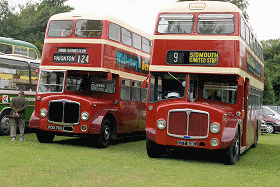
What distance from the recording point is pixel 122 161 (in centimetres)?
1113

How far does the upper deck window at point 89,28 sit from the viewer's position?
47.6 feet

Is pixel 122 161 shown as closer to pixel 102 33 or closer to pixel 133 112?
pixel 102 33

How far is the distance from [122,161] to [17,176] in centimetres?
334

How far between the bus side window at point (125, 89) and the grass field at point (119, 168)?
277 centimetres

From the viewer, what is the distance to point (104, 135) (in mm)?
14406

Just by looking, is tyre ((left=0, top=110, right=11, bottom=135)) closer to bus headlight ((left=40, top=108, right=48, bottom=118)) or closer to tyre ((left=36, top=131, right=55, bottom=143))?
tyre ((left=36, top=131, right=55, bottom=143))

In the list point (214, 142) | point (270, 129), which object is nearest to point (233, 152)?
point (214, 142)

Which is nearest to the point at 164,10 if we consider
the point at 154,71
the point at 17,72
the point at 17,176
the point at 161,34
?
the point at 161,34

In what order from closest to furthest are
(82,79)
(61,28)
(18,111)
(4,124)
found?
(18,111) < (61,28) < (82,79) < (4,124)

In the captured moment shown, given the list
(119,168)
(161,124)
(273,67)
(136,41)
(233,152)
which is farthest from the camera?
(273,67)

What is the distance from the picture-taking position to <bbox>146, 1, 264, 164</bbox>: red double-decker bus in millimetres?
11109

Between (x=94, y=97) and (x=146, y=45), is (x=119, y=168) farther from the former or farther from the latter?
(x=146, y=45)

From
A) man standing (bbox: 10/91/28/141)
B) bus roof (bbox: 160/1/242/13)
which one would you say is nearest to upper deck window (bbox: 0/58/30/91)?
man standing (bbox: 10/91/28/141)

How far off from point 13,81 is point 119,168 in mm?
8651
